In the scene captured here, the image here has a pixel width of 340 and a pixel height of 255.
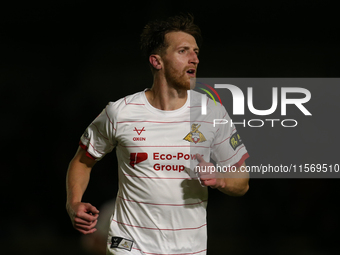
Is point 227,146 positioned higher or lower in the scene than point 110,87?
lower

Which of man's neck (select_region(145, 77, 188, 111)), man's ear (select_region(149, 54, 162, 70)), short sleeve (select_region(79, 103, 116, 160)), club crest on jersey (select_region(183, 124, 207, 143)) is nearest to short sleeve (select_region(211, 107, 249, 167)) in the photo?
club crest on jersey (select_region(183, 124, 207, 143))

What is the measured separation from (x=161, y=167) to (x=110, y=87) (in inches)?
147

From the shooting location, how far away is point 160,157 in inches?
92.4

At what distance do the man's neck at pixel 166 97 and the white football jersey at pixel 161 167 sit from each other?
0.12ft

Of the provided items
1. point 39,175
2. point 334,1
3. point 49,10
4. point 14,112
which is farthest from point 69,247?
point 334,1

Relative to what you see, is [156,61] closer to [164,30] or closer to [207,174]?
[164,30]

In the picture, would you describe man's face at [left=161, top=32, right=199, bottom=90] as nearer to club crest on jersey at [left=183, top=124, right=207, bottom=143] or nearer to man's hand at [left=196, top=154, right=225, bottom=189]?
club crest on jersey at [left=183, top=124, right=207, bottom=143]

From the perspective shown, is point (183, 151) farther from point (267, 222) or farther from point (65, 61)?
point (65, 61)

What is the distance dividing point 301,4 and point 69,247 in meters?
4.45

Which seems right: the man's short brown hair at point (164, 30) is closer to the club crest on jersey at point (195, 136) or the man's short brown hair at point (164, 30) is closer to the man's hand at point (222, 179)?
the club crest on jersey at point (195, 136)

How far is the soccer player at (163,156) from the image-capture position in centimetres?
231

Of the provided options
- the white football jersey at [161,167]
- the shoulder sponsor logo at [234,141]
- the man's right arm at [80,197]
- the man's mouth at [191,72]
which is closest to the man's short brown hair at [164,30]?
the man's mouth at [191,72]

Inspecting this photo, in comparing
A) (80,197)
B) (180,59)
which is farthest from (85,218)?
(180,59)

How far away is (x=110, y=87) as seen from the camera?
19.4ft
